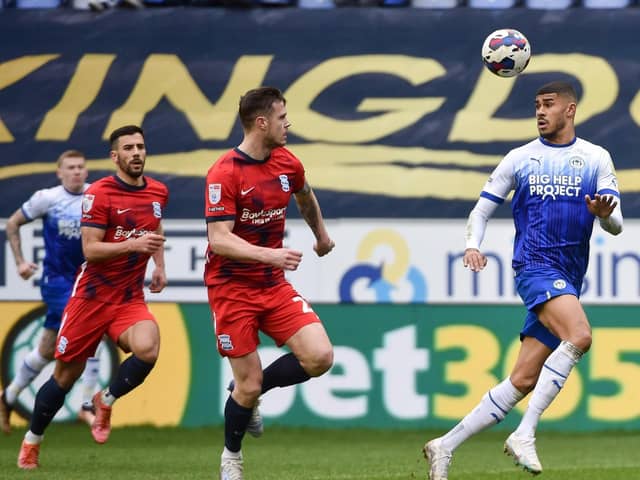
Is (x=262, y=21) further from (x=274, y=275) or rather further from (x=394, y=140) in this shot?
(x=274, y=275)

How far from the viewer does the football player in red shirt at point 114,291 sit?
9.09 metres

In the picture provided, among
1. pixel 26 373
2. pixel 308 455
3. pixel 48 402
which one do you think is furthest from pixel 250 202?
pixel 26 373

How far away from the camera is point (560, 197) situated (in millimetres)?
7711

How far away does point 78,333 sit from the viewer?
9.15 meters

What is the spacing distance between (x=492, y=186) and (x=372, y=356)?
4.83 meters

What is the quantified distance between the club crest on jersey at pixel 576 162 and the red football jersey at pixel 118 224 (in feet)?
9.69

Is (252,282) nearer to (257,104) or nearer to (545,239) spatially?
(257,104)

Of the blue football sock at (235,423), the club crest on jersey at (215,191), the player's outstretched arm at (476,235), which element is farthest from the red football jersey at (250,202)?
the player's outstretched arm at (476,235)

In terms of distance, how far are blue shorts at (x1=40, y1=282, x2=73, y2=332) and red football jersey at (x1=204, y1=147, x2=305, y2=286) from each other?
13.6 ft

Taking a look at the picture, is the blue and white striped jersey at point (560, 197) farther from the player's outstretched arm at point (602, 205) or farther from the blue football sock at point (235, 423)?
the blue football sock at point (235, 423)

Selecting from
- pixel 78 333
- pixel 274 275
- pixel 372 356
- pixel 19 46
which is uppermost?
pixel 19 46

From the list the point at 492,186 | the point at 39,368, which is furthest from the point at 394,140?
the point at 492,186

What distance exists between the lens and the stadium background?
40.6ft

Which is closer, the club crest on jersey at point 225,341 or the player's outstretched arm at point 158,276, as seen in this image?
the club crest on jersey at point 225,341
